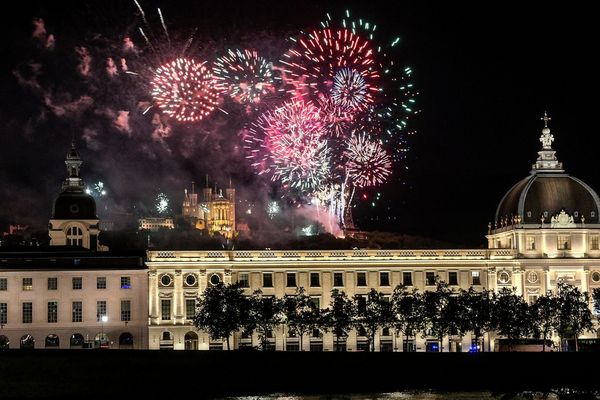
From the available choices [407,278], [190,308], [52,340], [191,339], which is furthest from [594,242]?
[52,340]

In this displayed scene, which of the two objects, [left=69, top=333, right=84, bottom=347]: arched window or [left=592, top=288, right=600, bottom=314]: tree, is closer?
[left=69, top=333, right=84, bottom=347]: arched window

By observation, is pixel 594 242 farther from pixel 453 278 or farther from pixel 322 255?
pixel 322 255

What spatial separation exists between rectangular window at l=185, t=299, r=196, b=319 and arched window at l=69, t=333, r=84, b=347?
11959mm

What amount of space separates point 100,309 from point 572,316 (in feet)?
166

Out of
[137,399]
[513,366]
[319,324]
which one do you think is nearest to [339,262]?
[319,324]

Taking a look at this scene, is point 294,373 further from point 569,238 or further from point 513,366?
point 569,238

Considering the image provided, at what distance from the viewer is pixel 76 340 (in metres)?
166

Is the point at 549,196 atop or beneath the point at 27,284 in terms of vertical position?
atop

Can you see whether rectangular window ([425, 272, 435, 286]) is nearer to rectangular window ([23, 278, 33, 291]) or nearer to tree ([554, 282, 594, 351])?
tree ([554, 282, 594, 351])

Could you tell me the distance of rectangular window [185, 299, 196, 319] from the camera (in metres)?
170

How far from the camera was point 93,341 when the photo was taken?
547ft

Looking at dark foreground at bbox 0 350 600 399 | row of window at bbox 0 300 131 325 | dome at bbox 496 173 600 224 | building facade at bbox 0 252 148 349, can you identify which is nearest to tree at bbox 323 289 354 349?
building facade at bbox 0 252 148 349

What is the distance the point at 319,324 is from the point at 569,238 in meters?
35.4

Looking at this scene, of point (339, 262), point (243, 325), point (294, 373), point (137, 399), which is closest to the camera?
point (137, 399)
